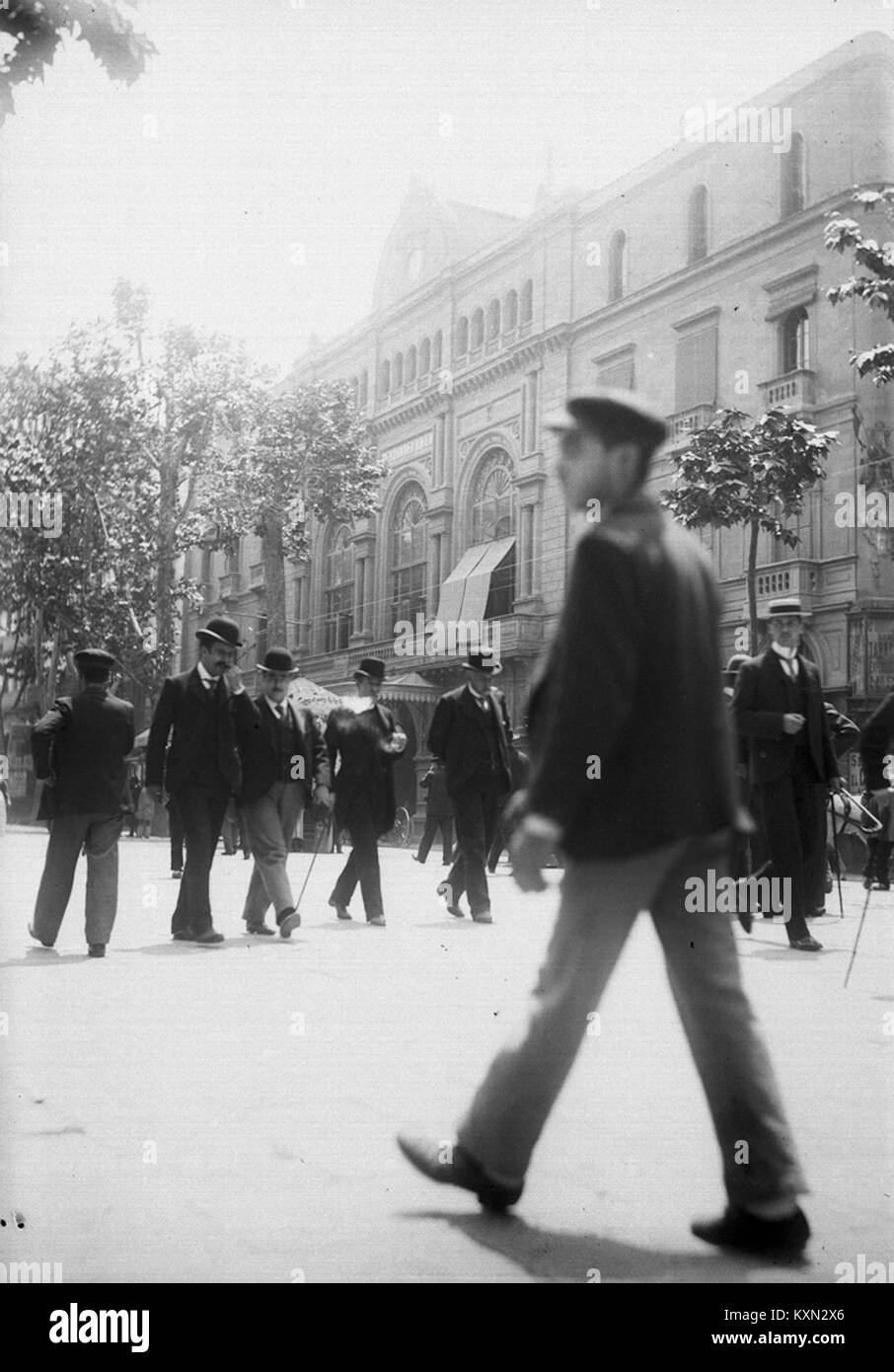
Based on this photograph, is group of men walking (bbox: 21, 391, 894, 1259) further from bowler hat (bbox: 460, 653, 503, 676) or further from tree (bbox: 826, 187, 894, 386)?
tree (bbox: 826, 187, 894, 386)

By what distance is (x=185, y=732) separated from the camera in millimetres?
8266

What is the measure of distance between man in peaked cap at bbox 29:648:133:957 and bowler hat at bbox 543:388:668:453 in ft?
17.0

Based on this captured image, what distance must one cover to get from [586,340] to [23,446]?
5.16m

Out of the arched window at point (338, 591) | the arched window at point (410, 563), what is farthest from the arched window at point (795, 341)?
the arched window at point (410, 563)

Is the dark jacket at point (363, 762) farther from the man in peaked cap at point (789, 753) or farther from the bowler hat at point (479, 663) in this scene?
the man in peaked cap at point (789, 753)

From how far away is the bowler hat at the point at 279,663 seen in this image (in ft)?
29.4

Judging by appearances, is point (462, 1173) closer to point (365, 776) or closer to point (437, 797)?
point (365, 776)

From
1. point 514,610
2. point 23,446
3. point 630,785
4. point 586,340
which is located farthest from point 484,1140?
point 586,340

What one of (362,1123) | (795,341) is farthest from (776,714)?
(795,341)

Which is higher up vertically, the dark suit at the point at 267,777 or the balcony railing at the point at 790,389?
the balcony railing at the point at 790,389

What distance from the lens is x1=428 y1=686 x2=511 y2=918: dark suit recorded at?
9.93 meters

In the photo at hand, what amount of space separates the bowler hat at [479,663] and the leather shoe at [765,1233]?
279 inches

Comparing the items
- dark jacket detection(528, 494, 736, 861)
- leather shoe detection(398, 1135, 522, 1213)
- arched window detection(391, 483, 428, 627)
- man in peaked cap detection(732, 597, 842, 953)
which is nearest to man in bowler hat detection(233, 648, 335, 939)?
man in peaked cap detection(732, 597, 842, 953)

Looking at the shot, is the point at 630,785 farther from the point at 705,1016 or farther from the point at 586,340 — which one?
the point at 586,340
